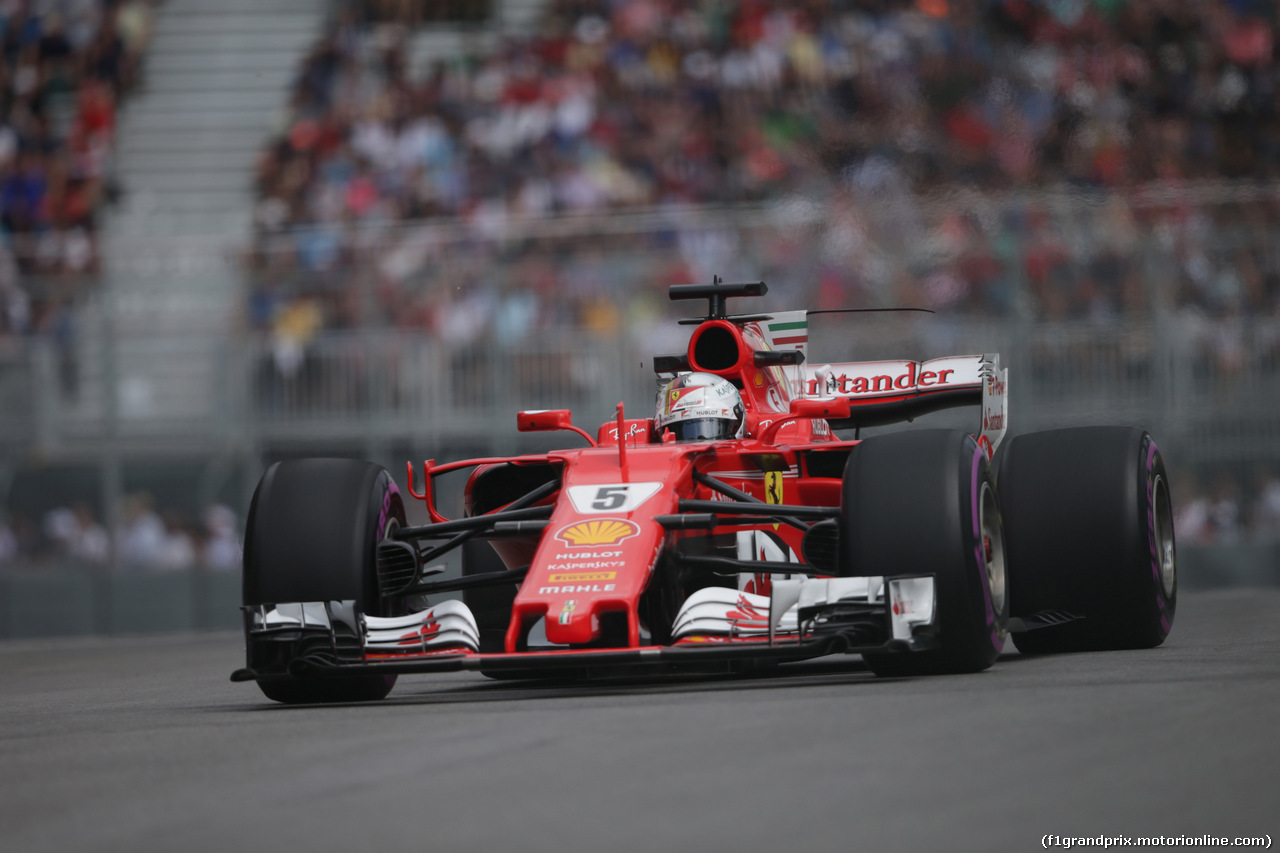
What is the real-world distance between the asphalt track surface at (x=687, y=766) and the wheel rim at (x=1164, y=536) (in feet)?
4.20

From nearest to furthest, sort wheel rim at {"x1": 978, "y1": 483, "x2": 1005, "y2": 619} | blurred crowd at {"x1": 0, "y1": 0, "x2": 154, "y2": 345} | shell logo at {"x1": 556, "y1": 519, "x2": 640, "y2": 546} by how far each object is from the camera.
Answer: shell logo at {"x1": 556, "y1": 519, "x2": 640, "y2": 546} < wheel rim at {"x1": 978, "y1": 483, "x2": 1005, "y2": 619} < blurred crowd at {"x1": 0, "y1": 0, "x2": 154, "y2": 345}

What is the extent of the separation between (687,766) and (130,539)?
10151mm

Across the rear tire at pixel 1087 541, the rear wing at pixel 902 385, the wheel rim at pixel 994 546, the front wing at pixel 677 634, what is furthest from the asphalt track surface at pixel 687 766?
the rear wing at pixel 902 385

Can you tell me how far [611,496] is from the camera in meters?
6.59

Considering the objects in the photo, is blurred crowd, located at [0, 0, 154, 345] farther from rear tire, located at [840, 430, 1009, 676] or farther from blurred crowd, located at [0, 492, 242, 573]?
rear tire, located at [840, 430, 1009, 676]

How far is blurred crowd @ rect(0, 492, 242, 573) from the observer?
13.3m

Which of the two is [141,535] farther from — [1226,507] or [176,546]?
[1226,507]

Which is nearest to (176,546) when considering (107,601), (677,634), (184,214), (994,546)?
(107,601)

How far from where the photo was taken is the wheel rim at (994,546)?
679cm

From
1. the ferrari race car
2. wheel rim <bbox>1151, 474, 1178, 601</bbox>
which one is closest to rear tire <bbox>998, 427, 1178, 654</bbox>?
the ferrari race car

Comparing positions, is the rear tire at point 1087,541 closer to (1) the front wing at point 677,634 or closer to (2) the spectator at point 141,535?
(1) the front wing at point 677,634

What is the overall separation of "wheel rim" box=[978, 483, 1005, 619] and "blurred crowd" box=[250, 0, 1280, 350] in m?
6.40

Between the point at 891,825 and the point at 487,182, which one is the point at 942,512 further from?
the point at 487,182

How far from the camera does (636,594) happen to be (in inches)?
236
